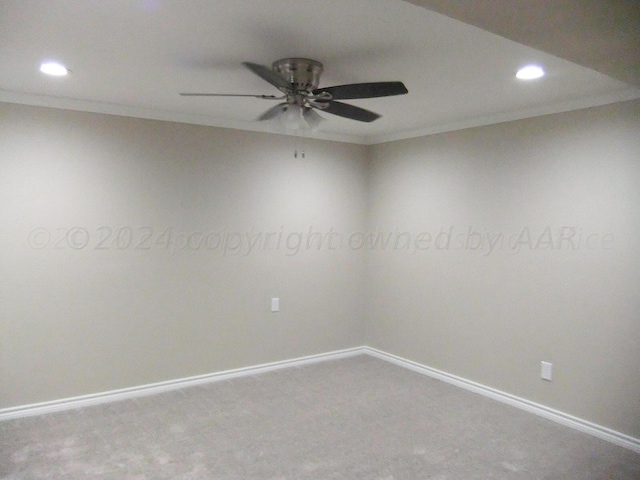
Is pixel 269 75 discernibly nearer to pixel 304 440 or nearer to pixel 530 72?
pixel 530 72

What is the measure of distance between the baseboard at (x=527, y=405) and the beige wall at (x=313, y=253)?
0.06 meters

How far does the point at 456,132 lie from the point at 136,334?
3150mm

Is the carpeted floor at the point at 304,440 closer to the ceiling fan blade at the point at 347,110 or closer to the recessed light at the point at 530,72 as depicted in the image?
the ceiling fan blade at the point at 347,110

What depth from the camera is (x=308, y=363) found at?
4793 millimetres

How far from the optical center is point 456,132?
4.27 meters

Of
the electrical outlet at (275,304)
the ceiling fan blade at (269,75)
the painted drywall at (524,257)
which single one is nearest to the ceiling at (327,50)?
the ceiling fan blade at (269,75)

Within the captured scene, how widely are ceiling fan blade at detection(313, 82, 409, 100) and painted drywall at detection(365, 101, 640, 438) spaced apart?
1686 mm

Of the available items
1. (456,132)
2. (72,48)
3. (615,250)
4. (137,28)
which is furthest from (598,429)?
(72,48)

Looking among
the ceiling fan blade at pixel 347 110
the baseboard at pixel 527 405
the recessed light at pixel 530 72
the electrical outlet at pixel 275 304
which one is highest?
the recessed light at pixel 530 72

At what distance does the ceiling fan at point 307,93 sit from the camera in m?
2.46

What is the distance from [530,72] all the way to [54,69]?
2.74 metres

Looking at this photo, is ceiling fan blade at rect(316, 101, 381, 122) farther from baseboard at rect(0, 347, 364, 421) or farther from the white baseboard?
baseboard at rect(0, 347, 364, 421)

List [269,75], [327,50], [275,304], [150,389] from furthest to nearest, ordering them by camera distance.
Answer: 1. [275,304]
2. [150,389]
3. [327,50]
4. [269,75]

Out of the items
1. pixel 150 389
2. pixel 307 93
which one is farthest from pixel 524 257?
pixel 150 389
